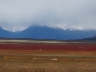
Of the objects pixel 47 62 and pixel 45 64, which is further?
pixel 47 62

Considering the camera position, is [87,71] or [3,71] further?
[87,71]

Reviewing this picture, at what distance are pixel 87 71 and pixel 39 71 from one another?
424 cm

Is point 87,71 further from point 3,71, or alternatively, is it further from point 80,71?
point 3,71

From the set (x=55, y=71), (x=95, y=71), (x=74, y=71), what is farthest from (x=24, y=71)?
(x=95, y=71)

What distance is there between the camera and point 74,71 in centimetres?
2162

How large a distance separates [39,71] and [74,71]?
2.93m

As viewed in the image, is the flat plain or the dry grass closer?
the dry grass

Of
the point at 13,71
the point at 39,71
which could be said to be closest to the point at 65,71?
the point at 39,71

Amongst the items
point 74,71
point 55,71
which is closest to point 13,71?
point 55,71

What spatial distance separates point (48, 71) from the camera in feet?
69.4

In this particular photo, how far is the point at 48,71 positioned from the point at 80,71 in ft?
9.15

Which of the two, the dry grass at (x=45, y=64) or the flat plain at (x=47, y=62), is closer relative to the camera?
the dry grass at (x=45, y=64)

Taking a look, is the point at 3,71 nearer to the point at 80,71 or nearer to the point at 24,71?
the point at 24,71

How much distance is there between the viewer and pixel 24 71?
69.5 feet
